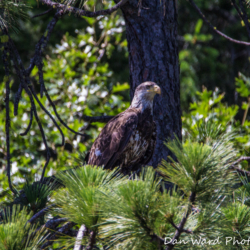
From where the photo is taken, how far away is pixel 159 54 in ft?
10.4

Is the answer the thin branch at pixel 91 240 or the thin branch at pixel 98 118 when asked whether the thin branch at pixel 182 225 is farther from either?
the thin branch at pixel 98 118

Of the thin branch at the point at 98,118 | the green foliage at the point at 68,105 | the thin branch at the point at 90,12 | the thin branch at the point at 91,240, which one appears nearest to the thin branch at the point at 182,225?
the thin branch at the point at 91,240

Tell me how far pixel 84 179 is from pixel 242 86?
3.53 meters

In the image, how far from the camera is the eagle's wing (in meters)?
3.16

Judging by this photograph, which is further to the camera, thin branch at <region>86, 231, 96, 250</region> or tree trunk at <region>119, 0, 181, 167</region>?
tree trunk at <region>119, 0, 181, 167</region>

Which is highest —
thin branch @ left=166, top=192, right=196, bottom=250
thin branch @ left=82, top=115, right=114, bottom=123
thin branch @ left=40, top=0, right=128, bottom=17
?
thin branch @ left=40, top=0, right=128, bottom=17

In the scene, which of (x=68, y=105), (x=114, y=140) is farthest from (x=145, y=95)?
(x=68, y=105)

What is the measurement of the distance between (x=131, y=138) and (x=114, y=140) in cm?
17

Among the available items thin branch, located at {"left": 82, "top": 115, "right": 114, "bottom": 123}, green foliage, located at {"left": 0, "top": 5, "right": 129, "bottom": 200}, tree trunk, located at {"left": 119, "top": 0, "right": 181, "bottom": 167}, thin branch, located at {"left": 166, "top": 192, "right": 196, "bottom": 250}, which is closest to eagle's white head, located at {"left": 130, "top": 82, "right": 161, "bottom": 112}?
tree trunk, located at {"left": 119, "top": 0, "right": 181, "bottom": 167}

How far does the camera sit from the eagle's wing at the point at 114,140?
3.16 metres

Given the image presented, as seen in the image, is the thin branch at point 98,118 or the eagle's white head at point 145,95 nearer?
the eagle's white head at point 145,95

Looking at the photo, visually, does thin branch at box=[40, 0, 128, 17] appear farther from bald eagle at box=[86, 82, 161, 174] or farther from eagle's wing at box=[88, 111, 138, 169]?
eagle's wing at box=[88, 111, 138, 169]

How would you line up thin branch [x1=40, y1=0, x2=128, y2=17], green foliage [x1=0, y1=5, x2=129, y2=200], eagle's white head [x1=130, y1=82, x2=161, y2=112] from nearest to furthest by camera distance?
thin branch [x1=40, y1=0, x2=128, y2=17]
eagle's white head [x1=130, y1=82, x2=161, y2=112]
green foliage [x1=0, y1=5, x2=129, y2=200]

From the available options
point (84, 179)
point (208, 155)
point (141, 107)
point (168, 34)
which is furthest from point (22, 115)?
point (208, 155)
